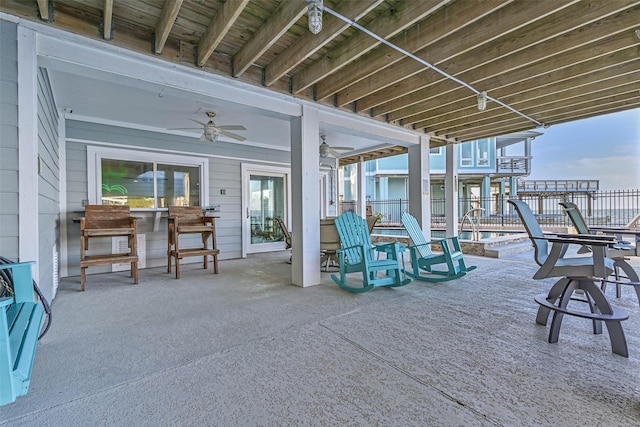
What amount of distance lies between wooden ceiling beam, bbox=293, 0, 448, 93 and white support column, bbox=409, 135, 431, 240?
3.03m

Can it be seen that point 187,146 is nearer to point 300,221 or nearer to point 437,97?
point 300,221

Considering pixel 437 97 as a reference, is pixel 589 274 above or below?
below

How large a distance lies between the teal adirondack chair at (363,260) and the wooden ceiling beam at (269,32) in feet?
7.50

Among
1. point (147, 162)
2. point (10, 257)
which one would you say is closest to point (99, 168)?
point (147, 162)

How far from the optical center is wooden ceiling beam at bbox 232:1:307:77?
2.38 metres

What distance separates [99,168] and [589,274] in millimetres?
6412

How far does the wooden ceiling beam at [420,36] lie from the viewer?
240cm

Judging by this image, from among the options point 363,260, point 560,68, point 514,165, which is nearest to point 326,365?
point 363,260

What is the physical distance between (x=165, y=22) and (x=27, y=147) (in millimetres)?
1461

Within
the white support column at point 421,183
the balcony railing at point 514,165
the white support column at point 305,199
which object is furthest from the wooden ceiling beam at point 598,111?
the balcony railing at point 514,165

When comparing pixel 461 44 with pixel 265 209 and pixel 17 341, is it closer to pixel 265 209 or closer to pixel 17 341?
pixel 17 341

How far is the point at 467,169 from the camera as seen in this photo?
13.8 m

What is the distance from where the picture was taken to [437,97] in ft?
14.3

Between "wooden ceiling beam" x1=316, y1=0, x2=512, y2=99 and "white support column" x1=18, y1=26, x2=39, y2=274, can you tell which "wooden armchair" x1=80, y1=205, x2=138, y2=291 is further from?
"wooden ceiling beam" x1=316, y1=0, x2=512, y2=99
